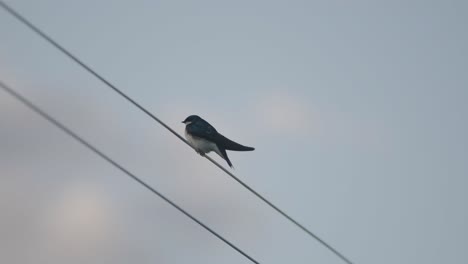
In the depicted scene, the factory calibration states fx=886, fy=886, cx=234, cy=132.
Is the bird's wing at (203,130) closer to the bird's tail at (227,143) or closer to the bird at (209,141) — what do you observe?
the bird at (209,141)

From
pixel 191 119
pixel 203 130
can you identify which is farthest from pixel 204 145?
pixel 191 119

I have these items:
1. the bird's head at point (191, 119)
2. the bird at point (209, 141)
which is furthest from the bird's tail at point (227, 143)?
the bird's head at point (191, 119)

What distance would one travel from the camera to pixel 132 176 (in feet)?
29.1

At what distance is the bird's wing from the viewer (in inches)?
626

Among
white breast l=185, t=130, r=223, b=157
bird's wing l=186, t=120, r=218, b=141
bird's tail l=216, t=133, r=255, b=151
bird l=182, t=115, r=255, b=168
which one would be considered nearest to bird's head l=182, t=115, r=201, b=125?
bird's wing l=186, t=120, r=218, b=141

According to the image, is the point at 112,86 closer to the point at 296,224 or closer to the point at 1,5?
the point at 1,5

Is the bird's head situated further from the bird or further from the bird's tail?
the bird's tail

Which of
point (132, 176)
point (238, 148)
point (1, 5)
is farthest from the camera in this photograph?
point (238, 148)

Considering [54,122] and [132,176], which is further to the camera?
[132,176]

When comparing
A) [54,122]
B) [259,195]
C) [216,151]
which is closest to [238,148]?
[216,151]

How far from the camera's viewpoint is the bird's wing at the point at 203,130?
15891mm

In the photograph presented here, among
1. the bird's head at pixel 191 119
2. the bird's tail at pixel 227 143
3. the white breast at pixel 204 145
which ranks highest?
the bird's head at pixel 191 119

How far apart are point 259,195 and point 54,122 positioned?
2.38 meters

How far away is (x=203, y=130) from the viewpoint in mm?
16031
